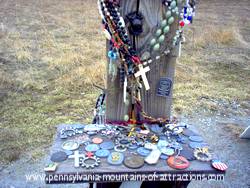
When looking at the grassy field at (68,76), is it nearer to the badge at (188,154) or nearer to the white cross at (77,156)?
the white cross at (77,156)

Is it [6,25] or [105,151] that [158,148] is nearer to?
[105,151]

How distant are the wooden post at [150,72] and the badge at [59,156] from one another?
41 centimetres

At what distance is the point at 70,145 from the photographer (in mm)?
1388

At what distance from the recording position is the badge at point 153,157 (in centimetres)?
129

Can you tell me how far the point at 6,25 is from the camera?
773 cm

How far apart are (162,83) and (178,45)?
213mm

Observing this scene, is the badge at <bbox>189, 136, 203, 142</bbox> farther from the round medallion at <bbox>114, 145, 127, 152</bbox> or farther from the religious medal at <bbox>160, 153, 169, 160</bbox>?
the round medallion at <bbox>114, 145, 127, 152</bbox>

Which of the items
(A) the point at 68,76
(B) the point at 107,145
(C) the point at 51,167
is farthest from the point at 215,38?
(C) the point at 51,167

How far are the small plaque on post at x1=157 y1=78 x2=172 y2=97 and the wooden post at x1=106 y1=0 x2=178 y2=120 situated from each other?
0.05ft

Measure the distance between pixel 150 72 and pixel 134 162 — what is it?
51 centimetres

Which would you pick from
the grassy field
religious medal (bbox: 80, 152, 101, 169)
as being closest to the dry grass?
the grassy field

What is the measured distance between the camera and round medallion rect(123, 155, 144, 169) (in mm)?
1257

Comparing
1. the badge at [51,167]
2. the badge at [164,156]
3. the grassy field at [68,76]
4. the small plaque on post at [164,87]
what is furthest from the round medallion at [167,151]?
the grassy field at [68,76]

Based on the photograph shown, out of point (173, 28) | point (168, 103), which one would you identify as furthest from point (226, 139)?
point (173, 28)
